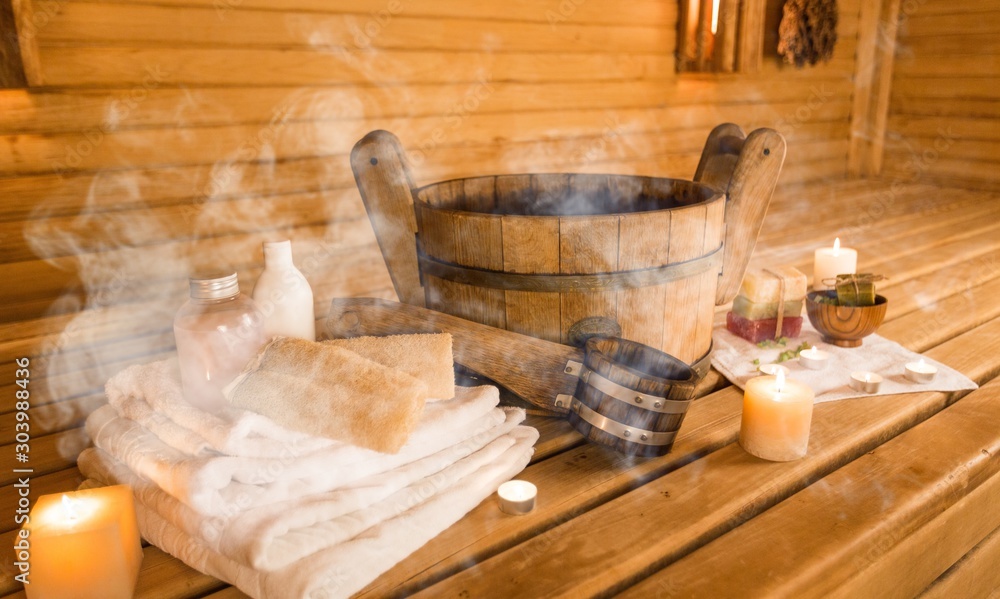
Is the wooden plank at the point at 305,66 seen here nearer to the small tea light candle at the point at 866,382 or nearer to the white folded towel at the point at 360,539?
the white folded towel at the point at 360,539

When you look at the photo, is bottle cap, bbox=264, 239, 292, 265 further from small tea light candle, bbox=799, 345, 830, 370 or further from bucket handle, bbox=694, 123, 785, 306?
small tea light candle, bbox=799, 345, 830, 370

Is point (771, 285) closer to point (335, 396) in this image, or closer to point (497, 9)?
point (335, 396)

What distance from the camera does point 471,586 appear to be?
0.91m

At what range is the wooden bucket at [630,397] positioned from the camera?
1099 millimetres

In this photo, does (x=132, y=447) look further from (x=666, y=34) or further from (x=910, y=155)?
(x=910, y=155)

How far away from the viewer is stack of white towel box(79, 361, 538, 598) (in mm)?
876

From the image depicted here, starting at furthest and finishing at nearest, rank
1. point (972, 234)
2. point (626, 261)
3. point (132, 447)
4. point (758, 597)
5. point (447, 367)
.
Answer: point (972, 234) < point (626, 261) < point (447, 367) < point (132, 447) < point (758, 597)

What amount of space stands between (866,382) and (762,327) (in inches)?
12.0

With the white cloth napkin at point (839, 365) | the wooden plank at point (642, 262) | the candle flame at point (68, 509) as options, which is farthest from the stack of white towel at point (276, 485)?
the white cloth napkin at point (839, 365)

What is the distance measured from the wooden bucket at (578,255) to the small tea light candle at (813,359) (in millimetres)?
216

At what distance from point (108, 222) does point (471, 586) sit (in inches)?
83.5

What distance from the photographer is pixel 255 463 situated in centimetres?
94

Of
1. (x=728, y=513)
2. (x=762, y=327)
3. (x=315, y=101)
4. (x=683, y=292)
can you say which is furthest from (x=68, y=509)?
(x=315, y=101)

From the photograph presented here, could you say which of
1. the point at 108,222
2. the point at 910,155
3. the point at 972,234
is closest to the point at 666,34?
the point at 972,234
